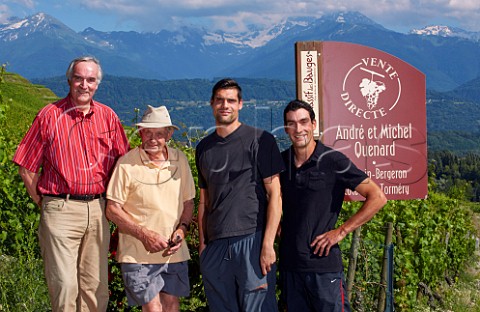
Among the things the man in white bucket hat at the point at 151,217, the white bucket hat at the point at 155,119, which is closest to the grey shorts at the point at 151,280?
the man in white bucket hat at the point at 151,217

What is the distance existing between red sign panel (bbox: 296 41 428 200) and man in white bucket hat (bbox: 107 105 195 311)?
153 cm

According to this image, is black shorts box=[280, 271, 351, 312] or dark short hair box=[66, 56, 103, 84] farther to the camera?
dark short hair box=[66, 56, 103, 84]

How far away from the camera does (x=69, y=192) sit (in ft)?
15.3

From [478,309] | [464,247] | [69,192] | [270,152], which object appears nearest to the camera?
[270,152]

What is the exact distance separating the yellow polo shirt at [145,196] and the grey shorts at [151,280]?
0.18 feet

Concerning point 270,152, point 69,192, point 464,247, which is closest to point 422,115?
point 270,152

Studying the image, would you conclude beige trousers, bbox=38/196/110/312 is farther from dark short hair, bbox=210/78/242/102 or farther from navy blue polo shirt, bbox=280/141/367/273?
navy blue polo shirt, bbox=280/141/367/273

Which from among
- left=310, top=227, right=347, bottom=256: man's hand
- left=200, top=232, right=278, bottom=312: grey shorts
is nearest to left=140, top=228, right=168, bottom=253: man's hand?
left=200, top=232, right=278, bottom=312: grey shorts

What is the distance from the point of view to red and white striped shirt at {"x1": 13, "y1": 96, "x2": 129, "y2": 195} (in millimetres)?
4656

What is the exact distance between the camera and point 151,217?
4508 mm

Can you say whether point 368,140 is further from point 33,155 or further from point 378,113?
point 33,155

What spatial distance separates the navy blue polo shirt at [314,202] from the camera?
436 cm

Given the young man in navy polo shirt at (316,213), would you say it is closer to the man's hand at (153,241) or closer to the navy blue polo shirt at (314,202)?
the navy blue polo shirt at (314,202)

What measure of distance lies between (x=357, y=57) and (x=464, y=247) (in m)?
6.78
